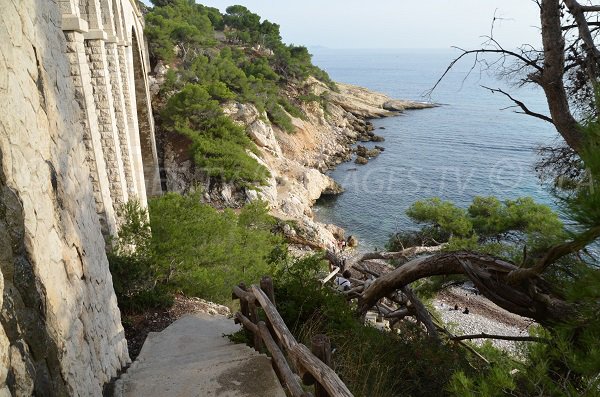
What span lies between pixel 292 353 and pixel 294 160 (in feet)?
100

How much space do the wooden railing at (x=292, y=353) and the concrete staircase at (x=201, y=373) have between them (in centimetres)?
21

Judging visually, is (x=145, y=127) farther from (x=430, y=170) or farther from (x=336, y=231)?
(x=430, y=170)

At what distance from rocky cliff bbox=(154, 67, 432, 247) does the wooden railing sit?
17221 mm

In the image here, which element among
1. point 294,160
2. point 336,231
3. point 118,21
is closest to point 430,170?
point 294,160

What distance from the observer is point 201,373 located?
410 centimetres

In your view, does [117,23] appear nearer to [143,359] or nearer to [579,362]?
[143,359]

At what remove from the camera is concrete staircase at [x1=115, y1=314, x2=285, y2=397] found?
3.79 m

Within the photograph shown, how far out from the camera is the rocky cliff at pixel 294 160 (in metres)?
24.0

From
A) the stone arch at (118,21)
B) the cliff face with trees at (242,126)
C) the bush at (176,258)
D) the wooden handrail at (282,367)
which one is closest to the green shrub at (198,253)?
the bush at (176,258)

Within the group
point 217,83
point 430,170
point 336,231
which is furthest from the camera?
point 430,170

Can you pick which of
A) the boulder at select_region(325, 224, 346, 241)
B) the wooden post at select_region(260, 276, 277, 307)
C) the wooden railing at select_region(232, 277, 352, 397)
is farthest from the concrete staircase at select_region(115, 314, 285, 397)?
the boulder at select_region(325, 224, 346, 241)

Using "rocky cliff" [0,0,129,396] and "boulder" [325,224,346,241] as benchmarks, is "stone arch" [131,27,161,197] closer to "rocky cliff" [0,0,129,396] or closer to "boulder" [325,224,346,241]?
"boulder" [325,224,346,241]

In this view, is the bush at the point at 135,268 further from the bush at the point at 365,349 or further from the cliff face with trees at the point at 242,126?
the cliff face with trees at the point at 242,126

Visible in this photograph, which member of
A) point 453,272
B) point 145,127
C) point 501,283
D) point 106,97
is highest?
point 106,97
